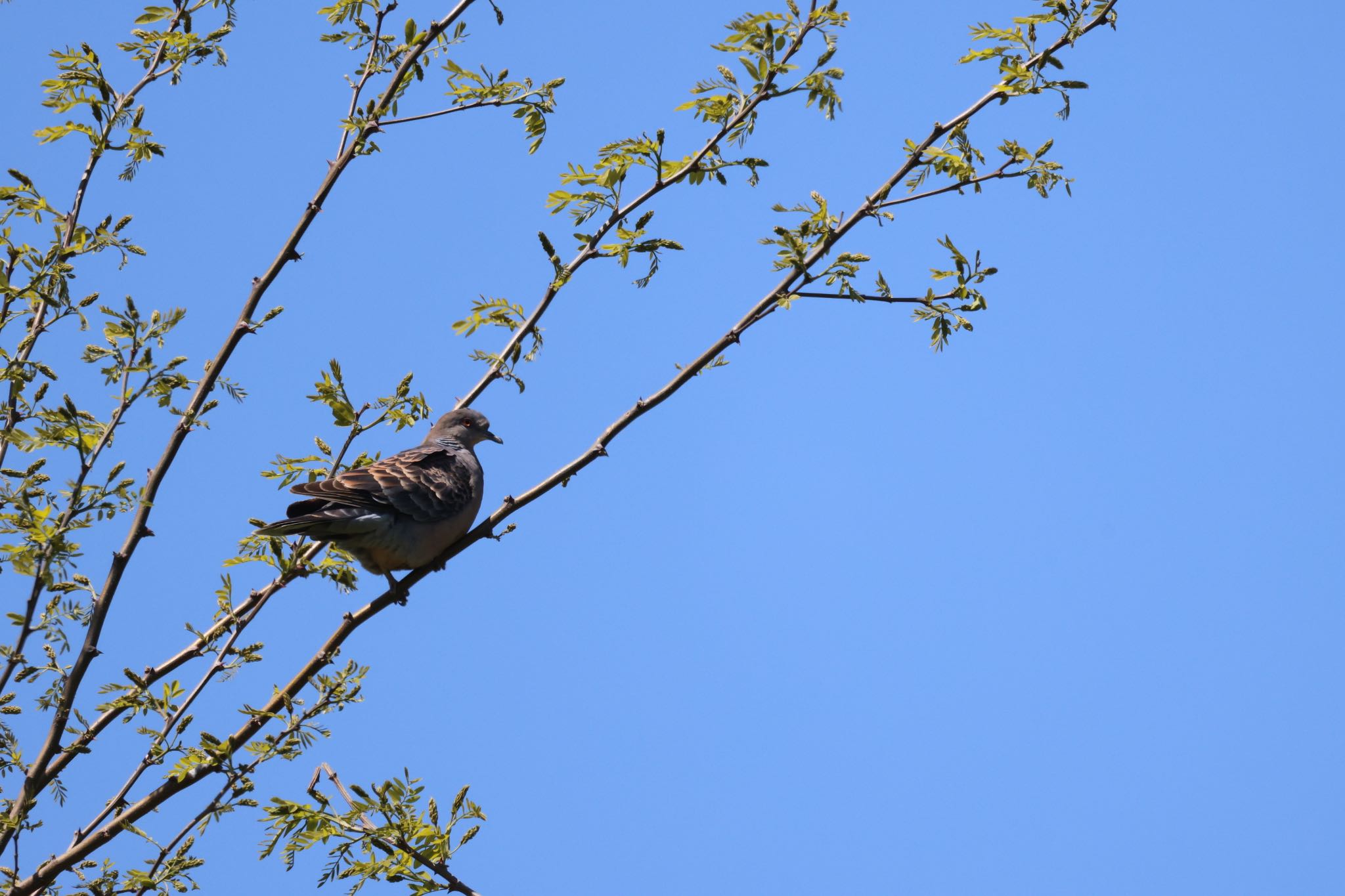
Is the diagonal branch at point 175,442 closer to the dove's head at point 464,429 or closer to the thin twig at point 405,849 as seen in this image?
the thin twig at point 405,849

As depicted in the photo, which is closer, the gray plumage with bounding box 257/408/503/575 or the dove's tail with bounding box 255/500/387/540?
the dove's tail with bounding box 255/500/387/540

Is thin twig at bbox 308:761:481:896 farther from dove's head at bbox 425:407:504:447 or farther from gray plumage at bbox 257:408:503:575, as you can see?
dove's head at bbox 425:407:504:447

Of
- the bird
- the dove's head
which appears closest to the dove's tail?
the bird

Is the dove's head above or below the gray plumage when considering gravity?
above

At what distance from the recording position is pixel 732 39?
5816mm

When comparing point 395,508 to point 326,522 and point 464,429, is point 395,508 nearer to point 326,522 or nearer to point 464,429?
point 326,522

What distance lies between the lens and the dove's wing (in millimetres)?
6637

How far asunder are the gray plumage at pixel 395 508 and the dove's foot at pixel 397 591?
87 millimetres

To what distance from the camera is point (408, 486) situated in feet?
25.5

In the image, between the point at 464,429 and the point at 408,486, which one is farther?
the point at 464,429

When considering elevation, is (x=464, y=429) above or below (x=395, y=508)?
above

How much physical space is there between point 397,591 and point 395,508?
1667mm

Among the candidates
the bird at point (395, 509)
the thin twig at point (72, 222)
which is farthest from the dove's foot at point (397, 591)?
the thin twig at point (72, 222)

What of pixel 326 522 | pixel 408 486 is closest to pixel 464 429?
pixel 408 486
